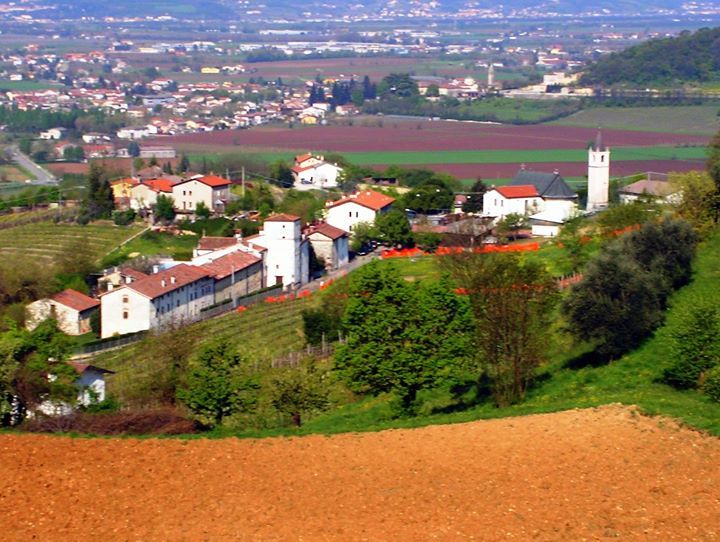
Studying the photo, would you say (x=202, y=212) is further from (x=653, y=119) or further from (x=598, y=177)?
(x=653, y=119)

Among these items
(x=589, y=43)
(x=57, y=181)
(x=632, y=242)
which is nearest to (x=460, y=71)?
(x=589, y=43)

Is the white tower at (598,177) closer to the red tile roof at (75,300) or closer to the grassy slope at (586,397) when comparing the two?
the red tile roof at (75,300)

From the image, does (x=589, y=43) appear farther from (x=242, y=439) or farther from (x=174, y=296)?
(x=242, y=439)

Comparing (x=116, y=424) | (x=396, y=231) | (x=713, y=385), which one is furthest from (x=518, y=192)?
(x=116, y=424)

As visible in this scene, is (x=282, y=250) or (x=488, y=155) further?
(x=488, y=155)

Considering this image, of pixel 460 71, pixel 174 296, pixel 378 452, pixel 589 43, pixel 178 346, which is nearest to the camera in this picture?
pixel 378 452

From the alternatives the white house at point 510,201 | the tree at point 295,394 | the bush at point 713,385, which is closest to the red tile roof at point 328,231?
the white house at point 510,201
